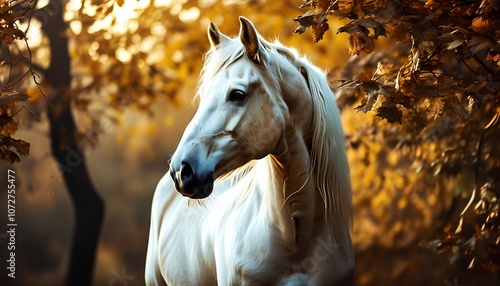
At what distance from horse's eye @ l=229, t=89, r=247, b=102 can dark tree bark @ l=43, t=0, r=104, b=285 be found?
5.31 meters

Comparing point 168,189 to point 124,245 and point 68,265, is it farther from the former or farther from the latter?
point 124,245

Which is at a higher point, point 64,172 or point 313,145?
point 64,172

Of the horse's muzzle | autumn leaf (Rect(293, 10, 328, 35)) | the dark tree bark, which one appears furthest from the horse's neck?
the dark tree bark

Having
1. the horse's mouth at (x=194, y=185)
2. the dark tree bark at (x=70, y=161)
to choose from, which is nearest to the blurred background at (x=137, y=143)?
the dark tree bark at (x=70, y=161)

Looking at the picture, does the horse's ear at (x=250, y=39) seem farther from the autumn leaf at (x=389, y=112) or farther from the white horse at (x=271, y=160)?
the autumn leaf at (x=389, y=112)

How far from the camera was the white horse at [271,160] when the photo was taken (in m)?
3.06

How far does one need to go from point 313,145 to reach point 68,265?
5.67 m

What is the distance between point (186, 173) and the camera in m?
2.96

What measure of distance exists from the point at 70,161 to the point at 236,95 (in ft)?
18.1

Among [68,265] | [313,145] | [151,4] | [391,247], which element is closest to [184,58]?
[151,4]

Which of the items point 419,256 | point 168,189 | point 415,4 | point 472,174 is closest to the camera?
point 415,4

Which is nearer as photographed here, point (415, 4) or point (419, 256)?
point (415, 4)

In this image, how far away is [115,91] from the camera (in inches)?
333

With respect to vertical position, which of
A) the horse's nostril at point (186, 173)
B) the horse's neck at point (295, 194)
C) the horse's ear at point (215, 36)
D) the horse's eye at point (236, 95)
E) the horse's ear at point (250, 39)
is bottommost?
the horse's neck at point (295, 194)
